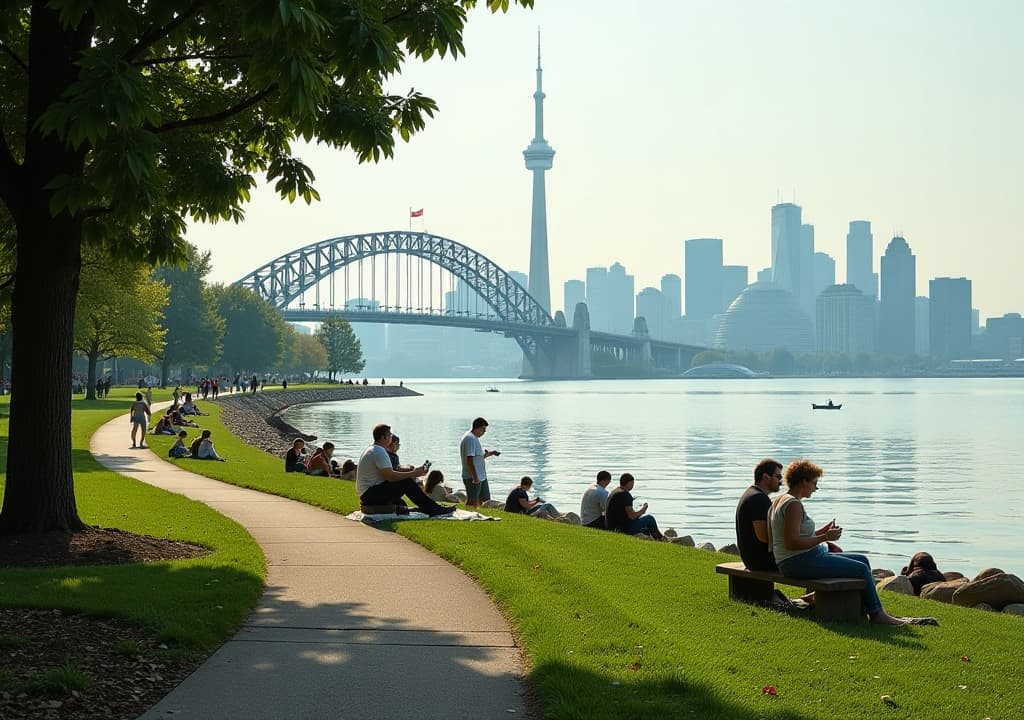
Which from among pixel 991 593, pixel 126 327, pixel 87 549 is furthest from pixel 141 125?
pixel 126 327

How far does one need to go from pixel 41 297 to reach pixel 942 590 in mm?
10417

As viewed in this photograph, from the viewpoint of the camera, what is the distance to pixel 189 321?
81.0 m

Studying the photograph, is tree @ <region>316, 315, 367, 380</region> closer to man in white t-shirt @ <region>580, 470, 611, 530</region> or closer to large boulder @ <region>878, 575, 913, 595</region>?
man in white t-shirt @ <region>580, 470, 611, 530</region>

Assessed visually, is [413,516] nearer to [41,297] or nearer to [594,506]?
[594,506]

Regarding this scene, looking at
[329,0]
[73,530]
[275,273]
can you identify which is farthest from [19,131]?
[275,273]

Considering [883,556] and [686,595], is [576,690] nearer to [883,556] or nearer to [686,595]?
[686,595]

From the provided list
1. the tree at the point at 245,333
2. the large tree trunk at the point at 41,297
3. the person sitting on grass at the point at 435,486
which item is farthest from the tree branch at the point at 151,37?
the tree at the point at 245,333

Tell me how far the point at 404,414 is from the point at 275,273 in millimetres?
81324

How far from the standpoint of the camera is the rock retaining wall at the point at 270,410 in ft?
155

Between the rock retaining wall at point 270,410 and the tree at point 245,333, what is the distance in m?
4.86

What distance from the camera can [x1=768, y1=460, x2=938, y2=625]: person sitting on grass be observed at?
943 cm

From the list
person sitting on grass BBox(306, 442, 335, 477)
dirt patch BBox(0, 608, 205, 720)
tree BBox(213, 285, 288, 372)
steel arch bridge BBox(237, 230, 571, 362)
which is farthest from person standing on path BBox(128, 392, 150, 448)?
steel arch bridge BBox(237, 230, 571, 362)

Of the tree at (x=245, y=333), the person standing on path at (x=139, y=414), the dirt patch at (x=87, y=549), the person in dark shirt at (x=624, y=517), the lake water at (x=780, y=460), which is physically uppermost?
the tree at (x=245, y=333)

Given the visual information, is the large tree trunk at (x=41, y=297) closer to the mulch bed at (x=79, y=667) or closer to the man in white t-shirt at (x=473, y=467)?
the mulch bed at (x=79, y=667)
